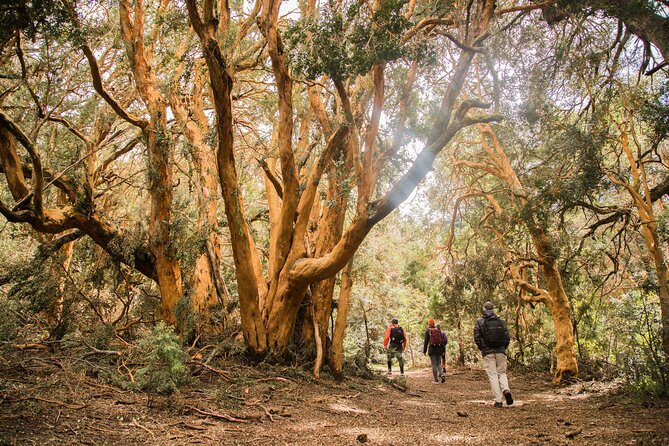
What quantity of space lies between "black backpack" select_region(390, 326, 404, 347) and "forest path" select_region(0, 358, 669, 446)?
193 inches

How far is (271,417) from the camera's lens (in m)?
5.19

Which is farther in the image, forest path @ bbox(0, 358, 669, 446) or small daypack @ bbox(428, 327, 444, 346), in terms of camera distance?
small daypack @ bbox(428, 327, 444, 346)

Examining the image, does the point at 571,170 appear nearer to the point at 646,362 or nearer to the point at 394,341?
the point at 646,362

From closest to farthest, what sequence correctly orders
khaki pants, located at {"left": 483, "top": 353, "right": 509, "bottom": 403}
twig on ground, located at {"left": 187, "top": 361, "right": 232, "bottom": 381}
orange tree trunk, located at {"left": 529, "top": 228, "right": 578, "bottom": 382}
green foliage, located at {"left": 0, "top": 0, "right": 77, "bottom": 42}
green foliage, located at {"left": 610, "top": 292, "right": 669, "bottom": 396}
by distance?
1. green foliage, located at {"left": 0, "top": 0, "right": 77, "bottom": 42}
2. green foliage, located at {"left": 610, "top": 292, "right": 669, "bottom": 396}
3. twig on ground, located at {"left": 187, "top": 361, "right": 232, "bottom": 381}
4. khaki pants, located at {"left": 483, "top": 353, "right": 509, "bottom": 403}
5. orange tree trunk, located at {"left": 529, "top": 228, "right": 578, "bottom": 382}

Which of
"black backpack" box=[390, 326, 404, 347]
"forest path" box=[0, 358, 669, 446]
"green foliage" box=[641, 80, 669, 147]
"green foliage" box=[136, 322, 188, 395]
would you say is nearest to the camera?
"forest path" box=[0, 358, 669, 446]

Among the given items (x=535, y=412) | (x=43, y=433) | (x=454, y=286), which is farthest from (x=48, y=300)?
(x=454, y=286)

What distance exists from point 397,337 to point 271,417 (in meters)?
8.02

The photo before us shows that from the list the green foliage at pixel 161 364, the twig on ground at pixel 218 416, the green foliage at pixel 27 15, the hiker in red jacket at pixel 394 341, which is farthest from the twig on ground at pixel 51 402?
the hiker in red jacket at pixel 394 341

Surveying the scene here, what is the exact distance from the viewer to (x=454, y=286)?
45.8 feet

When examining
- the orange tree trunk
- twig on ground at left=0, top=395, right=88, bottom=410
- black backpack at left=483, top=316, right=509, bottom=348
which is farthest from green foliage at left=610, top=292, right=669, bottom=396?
twig on ground at left=0, top=395, right=88, bottom=410

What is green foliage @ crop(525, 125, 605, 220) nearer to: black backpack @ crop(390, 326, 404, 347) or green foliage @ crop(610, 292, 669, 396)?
green foliage @ crop(610, 292, 669, 396)

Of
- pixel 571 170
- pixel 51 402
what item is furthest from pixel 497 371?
pixel 51 402

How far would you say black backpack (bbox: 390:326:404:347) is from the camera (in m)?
12.5

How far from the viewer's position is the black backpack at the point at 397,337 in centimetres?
1254
